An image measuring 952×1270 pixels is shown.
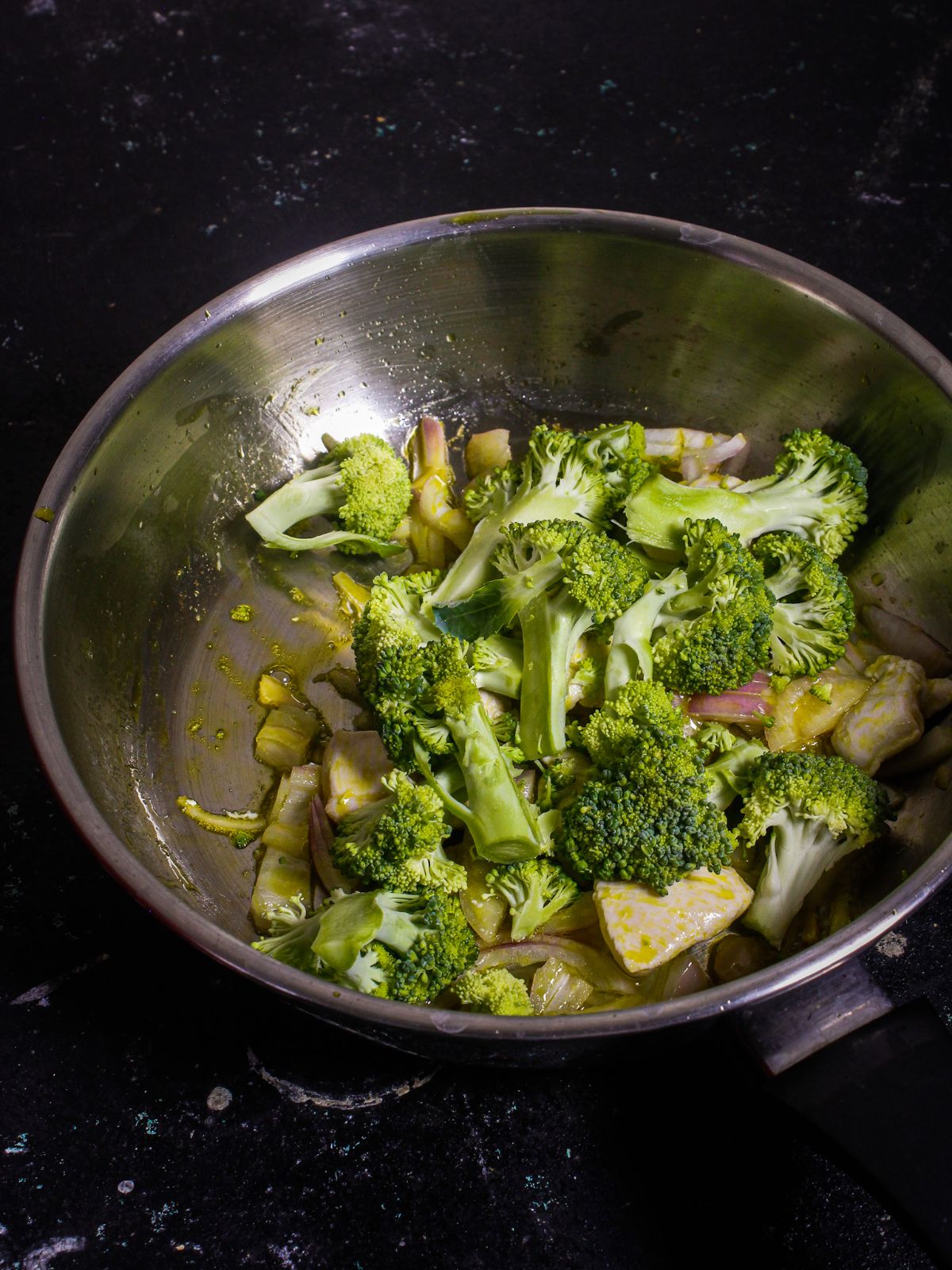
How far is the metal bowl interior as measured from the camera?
180 centimetres

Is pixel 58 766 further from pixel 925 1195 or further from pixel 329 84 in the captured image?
pixel 329 84

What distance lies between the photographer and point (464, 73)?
3.02 meters

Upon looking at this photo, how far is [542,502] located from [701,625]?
380 millimetres

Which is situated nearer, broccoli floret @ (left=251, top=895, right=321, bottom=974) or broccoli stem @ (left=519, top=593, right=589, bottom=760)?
broccoli floret @ (left=251, top=895, right=321, bottom=974)

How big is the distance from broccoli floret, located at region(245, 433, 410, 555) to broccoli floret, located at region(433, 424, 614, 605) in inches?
8.9

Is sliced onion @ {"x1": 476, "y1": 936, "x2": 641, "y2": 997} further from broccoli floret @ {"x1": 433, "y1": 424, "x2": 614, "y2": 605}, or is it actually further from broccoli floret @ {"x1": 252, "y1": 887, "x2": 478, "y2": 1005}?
broccoli floret @ {"x1": 433, "y1": 424, "x2": 614, "y2": 605}

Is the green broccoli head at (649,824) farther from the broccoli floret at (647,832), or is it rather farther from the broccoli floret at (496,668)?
the broccoli floret at (496,668)

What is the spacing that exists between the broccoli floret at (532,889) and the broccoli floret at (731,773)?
282mm

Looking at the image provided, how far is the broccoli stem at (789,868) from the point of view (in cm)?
166

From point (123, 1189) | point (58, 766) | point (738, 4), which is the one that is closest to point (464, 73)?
point (738, 4)

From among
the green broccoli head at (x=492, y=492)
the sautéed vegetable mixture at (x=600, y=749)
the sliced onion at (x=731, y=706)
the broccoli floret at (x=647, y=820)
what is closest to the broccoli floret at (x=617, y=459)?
the sautéed vegetable mixture at (x=600, y=749)

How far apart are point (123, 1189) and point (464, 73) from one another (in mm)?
2883

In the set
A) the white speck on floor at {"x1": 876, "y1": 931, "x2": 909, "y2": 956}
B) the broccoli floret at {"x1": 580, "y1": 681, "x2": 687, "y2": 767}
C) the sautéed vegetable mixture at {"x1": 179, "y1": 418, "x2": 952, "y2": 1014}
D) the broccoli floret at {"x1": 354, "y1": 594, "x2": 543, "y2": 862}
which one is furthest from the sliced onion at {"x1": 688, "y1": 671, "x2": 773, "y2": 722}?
the white speck on floor at {"x1": 876, "y1": 931, "x2": 909, "y2": 956}

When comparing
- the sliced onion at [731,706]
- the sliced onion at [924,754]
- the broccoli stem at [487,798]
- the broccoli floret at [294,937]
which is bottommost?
the broccoli floret at [294,937]
